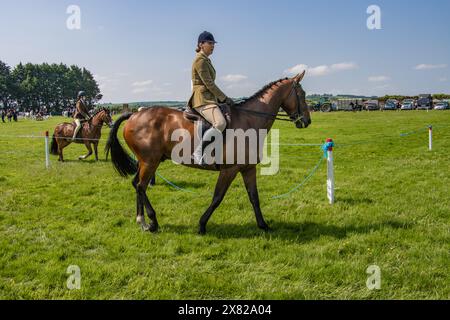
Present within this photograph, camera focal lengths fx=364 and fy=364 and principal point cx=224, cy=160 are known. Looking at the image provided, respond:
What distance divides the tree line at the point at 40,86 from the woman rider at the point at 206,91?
107 m

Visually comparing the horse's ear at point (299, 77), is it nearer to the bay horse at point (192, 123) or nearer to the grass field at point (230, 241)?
the bay horse at point (192, 123)

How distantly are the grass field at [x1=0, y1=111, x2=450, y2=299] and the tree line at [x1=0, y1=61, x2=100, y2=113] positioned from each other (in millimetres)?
104704

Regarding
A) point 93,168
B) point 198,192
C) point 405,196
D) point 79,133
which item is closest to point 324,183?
point 405,196

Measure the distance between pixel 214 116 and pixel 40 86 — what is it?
4630 inches

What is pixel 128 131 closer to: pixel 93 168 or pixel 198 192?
pixel 198 192

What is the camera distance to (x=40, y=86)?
108 meters

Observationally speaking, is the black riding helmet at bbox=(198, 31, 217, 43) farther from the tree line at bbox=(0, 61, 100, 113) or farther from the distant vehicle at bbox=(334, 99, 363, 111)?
the tree line at bbox=(0, 61, 100, 113)

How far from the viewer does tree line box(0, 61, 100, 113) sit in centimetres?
10245

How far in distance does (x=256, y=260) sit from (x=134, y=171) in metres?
3.63

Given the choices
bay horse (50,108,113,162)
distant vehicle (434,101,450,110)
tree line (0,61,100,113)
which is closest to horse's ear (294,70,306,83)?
bay horse (50,108,113,162)

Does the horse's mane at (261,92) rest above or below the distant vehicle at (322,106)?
below

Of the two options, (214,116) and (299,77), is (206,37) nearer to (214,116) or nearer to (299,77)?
(214,116)

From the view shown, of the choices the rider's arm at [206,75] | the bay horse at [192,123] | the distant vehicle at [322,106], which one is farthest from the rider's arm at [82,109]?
the distant vehicle at [322,106]

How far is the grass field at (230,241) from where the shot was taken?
446cm
